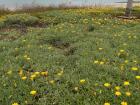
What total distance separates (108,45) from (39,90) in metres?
3.16

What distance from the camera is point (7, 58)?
7.18m

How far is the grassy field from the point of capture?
16.7 ft

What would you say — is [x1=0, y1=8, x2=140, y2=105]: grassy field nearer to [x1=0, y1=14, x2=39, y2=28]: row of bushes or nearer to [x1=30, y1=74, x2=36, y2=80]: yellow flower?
[x1=30, y1=74, x2=36, y2=80]: yellow flower

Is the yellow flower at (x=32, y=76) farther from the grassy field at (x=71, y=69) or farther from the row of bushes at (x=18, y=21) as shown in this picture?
the row of bushes at (x=18, y=21)

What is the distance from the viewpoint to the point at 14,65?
21.7 feet

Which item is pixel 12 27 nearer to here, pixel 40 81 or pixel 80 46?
pixel 80 46

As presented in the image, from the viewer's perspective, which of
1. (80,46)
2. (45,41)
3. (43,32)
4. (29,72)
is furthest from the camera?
(43,32)

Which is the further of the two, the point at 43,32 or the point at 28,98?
the point at 43,32

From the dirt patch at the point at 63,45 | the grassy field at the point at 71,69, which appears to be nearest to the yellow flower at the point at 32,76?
the grassy field at the point at 71,69

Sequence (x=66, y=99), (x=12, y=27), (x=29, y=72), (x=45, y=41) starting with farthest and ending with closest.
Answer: (x=12, y=27), (x=45, y=41), (x=29, y=72), (x=66, y=99)

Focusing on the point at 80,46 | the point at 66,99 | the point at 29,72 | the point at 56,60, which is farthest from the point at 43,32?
the point at 66,99

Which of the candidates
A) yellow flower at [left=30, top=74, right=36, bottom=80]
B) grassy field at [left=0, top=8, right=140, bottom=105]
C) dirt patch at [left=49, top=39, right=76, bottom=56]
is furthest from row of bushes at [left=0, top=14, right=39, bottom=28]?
yellow flower at [left=30, top=74, right=36, bottom=80]

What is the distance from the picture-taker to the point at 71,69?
20.6ft

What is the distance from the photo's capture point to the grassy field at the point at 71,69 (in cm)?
509
